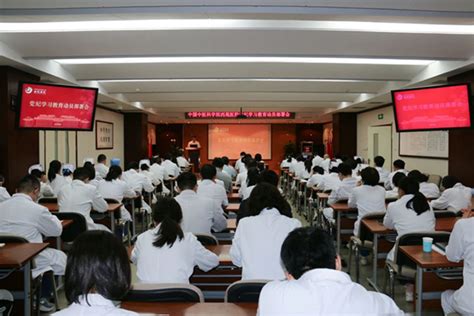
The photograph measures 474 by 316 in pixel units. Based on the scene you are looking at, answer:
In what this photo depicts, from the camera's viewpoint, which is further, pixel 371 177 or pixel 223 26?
pixel 371 177

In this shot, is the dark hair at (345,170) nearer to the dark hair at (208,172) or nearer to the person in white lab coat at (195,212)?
the dark hair at (208,172)

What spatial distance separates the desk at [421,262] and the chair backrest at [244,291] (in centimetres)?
131

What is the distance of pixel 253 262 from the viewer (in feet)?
8.07

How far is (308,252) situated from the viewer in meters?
1.47

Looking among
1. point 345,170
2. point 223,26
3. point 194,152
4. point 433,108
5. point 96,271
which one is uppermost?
point 223,26

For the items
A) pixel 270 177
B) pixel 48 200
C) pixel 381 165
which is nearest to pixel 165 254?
pixel 270 177

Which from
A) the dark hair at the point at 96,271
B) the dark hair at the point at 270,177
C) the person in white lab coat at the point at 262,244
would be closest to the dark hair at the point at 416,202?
the dark hair at the point at 270,177

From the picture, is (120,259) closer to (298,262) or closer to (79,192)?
(298,262)

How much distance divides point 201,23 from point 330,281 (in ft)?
11.2

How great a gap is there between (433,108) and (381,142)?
19.9 feet

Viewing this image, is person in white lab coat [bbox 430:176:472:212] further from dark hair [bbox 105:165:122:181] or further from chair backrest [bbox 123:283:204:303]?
dark hair [bbox 105:165:122:181]

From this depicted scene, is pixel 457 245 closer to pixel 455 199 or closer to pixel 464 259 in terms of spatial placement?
pixel 464 259

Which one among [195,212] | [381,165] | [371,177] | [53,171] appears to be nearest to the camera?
[195,212]

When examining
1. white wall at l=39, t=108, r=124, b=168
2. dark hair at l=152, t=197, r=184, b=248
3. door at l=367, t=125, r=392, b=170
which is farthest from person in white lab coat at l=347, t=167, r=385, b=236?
door at l=367, t=125, r=392, b=170
